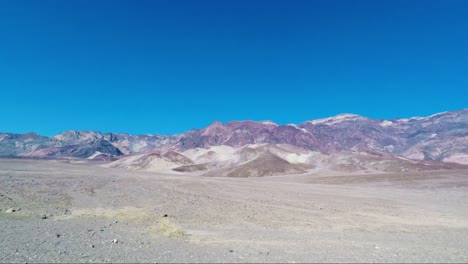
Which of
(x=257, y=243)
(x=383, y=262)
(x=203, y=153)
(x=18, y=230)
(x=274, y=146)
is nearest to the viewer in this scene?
(x=383, y=262)

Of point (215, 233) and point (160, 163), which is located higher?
point (160, 163)

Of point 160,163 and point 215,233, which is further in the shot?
point 160,163

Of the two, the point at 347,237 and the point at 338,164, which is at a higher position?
the point at 338,164

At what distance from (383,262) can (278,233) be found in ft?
22.5

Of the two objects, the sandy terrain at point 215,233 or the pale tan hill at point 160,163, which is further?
the pale tan hill at point 160,163

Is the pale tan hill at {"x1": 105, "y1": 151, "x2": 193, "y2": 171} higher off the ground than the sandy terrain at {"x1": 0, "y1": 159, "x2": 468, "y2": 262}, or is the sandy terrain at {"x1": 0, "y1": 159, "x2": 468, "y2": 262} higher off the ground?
the pale tan hill at {"x1": 105, "y1": 151, "x2": 193, "y2": 171}

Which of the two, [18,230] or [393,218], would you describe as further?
[393,218]

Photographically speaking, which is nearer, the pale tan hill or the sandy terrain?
the sandy terrain

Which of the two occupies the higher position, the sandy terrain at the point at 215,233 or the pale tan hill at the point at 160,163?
the pale tan hill at the point at 160,163

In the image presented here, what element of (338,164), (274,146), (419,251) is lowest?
(419,251)

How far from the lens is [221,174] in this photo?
379 feet

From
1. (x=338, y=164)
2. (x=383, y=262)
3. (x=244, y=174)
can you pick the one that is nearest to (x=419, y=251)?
(x=383, y=262)

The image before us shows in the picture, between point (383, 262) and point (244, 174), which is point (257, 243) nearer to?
point (383, 262)

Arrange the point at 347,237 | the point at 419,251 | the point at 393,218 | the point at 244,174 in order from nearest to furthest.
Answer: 1. the point at 419,251
2. the point at 347,237
3. the point at 393,218
4. the point at 244,174
